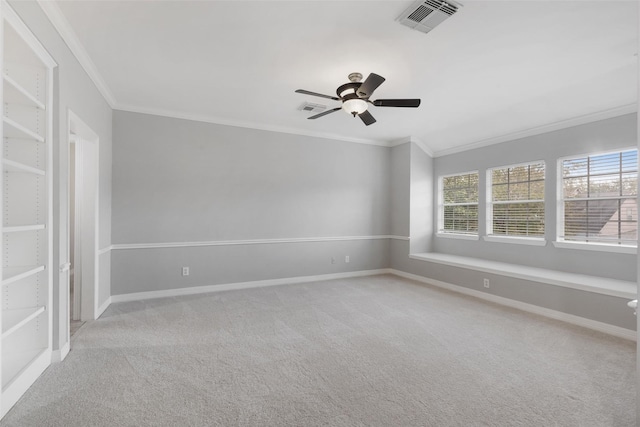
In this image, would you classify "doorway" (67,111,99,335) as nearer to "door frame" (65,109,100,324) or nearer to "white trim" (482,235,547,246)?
"door frame" (65,109,100,324)

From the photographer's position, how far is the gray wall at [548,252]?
356 centimetres

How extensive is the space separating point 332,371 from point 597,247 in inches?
149

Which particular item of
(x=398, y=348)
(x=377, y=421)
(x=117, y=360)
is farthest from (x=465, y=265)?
(x=117, y=360)

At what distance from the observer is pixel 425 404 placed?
2.05 m

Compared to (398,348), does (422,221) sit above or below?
above

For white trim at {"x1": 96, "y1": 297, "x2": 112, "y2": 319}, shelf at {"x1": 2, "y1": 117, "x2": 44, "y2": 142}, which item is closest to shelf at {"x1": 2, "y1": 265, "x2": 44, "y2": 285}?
shelf at {"x1": 2, "y1": 117, "x2": 44, "y2": 142}

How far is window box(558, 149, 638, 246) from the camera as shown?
12.3 ft

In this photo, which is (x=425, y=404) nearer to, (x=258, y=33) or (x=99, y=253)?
(x=258, y=33)

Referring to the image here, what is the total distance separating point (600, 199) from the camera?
396 cm

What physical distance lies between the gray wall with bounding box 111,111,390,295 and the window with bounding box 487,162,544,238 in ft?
6.41

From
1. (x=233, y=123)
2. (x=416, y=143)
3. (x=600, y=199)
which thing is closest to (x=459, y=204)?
(x=416, y=143)

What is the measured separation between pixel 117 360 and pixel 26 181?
1593 mm

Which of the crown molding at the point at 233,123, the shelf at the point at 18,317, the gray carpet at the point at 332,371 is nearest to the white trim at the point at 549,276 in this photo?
the gray carpet at the point at 332,371

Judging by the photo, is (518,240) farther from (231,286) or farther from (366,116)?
(231,286)
